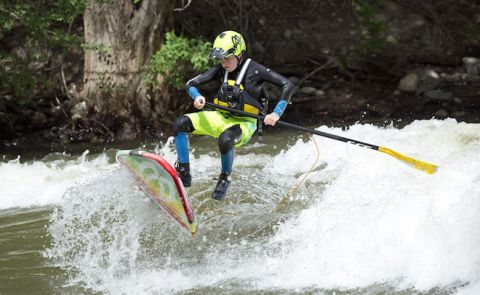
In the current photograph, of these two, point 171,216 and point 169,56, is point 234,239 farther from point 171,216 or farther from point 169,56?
point 169,56

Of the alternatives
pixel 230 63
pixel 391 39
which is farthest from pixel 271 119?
pixel 391 39

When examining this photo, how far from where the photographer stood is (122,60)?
11.4m

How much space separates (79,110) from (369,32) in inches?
215

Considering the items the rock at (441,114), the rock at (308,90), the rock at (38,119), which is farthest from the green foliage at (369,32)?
the rock at (38,119)

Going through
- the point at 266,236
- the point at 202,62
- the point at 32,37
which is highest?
the point at 32,37

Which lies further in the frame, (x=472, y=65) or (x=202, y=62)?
(x=472, y=65)

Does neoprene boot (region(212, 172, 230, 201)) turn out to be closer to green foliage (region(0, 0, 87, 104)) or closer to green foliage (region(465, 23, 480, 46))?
green foliage (region(0, 0, 87, 104))

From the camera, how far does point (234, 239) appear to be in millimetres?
6492

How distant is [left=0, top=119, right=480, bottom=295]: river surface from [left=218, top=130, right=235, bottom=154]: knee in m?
0.90

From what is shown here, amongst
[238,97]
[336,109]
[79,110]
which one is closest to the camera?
[238,97]

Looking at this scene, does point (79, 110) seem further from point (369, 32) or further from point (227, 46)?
point (227, 46)

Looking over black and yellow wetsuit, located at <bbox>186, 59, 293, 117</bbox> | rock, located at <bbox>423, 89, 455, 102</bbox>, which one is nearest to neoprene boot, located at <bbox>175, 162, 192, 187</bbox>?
black and yellow wetsuit, located at <bbox>186, 59, 293, 117</bbox>

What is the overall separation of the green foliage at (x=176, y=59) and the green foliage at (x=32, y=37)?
125 centimetres

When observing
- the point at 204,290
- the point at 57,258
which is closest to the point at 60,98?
the point at 57,258
